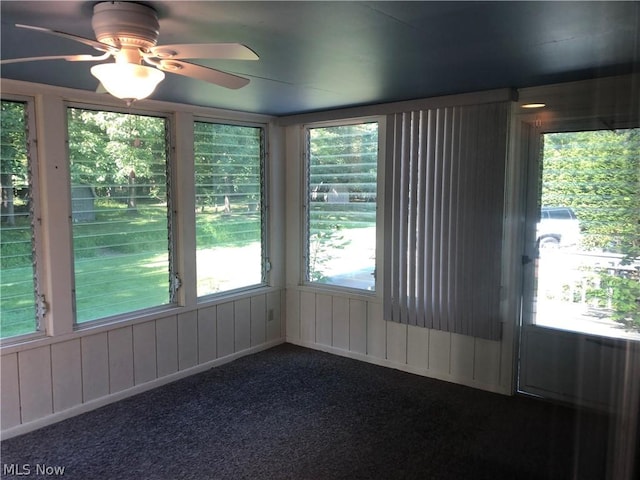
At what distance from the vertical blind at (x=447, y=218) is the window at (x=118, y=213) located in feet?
6.02

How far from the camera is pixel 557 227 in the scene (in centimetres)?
309

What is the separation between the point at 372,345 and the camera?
438 cm

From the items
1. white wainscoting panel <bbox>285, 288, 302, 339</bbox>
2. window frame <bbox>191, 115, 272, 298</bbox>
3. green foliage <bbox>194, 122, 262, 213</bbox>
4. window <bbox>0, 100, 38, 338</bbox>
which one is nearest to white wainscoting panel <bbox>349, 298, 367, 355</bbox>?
white wainscoting panel <bbox>285, 288, 302, 339</bbox>

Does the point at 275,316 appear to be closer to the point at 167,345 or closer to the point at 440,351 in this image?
the point at 167,345

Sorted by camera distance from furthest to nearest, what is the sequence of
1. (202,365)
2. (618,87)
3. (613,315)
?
(202,365) → (613,315) → (618,87)

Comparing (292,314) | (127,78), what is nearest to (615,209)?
(127,78)

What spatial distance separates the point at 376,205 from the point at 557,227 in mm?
1554

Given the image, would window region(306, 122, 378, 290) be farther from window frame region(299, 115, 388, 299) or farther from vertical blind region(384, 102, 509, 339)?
vertical blind region(384, 102, 509, 339)

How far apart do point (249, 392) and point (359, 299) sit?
1.27 meters

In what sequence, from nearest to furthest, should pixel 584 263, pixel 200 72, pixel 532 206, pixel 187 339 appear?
pixel 584 263 < pixel 200 72 < pixel 532 206 < pixel 187 339

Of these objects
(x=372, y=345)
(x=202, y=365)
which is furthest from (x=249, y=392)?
(x=372, y=345)

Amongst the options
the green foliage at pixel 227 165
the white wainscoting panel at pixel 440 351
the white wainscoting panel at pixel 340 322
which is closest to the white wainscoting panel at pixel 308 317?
the white wainscoting panel at pixel 340 322

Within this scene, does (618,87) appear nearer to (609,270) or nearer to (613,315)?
(609,270)

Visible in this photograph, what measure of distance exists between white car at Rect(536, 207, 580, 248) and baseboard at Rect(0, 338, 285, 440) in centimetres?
267
